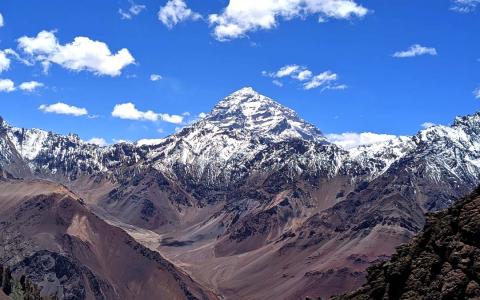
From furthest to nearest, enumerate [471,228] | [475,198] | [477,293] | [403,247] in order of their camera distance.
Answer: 1. [403,247]
2. [475,198]
3. [471,228]
4. [477,293]

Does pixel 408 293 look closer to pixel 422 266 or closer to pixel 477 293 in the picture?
pixel 422 266

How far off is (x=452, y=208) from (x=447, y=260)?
6.79 m

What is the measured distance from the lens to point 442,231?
57219mm

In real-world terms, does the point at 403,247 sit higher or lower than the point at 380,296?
higher

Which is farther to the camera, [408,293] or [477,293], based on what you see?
[408,293]

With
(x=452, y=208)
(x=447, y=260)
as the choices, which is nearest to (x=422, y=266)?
(x=447, y=260)

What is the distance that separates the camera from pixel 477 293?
1949 inches

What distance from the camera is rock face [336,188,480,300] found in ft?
169

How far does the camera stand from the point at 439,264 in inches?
2160

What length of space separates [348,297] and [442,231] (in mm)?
11949

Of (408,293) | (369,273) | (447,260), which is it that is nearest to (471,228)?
(447,260)

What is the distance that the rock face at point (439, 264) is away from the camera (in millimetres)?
51469

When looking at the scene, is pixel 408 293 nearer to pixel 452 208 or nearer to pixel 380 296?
pixel 380 296

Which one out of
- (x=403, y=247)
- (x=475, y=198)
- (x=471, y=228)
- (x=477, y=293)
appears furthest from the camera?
(x=403, y=247)
